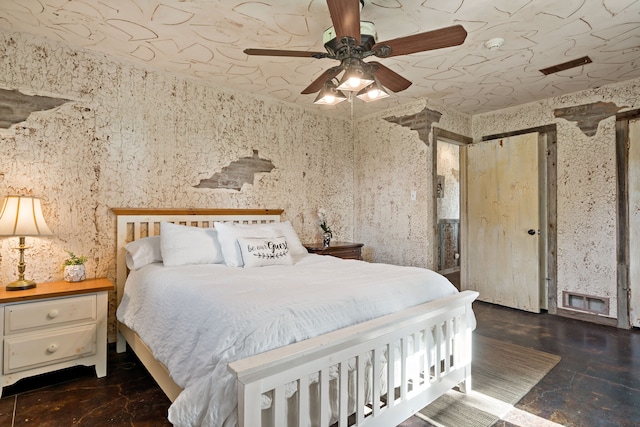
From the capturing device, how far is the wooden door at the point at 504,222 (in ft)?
12.4

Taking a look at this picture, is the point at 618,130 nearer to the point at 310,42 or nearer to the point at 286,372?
the point at 310,42

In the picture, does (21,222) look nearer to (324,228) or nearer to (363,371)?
(363,371)

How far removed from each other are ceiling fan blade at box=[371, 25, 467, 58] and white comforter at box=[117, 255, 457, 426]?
4.34 feet

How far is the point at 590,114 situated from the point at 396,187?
212 cm

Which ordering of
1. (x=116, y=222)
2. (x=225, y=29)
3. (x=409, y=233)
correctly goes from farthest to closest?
(x=409, y=233)
(x=116, y=222)
(x=225, y=29)

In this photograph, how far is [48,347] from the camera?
84.8 inches

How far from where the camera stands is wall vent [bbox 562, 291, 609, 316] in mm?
3438

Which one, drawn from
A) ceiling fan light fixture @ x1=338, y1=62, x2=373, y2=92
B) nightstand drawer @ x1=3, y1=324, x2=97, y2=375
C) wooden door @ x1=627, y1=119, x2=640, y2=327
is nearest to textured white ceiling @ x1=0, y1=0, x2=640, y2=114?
ceiling fan light fixture @ x1=338, y1=62, x2=373, y2=92

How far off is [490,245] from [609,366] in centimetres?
187

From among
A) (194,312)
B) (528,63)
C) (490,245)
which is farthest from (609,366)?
(194,312)

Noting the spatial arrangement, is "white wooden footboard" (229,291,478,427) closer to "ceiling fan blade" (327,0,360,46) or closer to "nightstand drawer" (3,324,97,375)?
"ceiling fan blade" (327,0,360,46)

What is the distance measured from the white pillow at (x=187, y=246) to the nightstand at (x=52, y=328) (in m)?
0.45

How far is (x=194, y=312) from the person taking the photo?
1616 mm

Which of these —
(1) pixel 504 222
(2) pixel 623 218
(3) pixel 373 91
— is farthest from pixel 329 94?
(2) pixel 623 218
